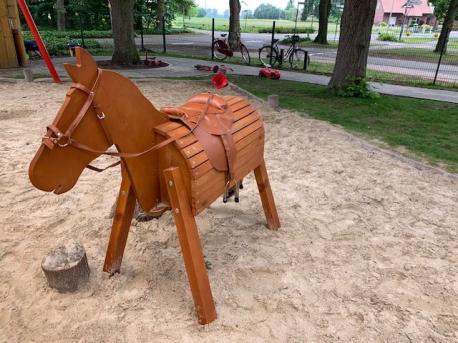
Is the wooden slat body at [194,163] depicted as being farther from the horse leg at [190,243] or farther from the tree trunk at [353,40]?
the tree trunk at [353,40]

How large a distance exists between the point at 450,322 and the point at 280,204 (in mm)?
1812

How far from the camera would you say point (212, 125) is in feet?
7.89

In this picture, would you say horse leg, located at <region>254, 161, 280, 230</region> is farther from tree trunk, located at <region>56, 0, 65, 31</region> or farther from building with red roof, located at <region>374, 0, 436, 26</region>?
building with red roof, located at <region>374, 0, 436, 26</region>

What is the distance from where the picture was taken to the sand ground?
7.57 ft

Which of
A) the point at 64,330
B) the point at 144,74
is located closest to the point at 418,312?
the point at 64,330

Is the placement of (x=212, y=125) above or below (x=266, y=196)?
above

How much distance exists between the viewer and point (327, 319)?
2.38m

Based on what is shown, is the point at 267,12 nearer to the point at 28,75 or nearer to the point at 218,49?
the point at 218,49

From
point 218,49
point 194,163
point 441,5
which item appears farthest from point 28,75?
point 441,5

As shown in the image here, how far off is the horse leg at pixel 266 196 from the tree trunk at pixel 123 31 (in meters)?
9.80

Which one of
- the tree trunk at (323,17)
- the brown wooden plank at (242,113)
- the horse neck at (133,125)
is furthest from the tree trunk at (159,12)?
the horse neck at (133,125)

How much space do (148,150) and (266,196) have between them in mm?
1408

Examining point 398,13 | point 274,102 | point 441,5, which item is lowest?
point 274,102

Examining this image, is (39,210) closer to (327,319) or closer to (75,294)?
(75,294)
